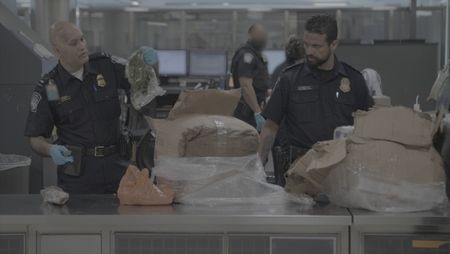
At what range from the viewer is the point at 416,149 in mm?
1857

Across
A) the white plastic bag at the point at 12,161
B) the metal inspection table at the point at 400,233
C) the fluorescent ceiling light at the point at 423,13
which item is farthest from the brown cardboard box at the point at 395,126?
the fluorescent ceiling light at the point at 423,13

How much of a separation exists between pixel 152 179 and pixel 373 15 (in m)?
7.23

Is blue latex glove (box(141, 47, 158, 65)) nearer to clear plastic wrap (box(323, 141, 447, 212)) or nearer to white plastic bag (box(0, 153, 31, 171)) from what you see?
clear plastic wrap (box(323, 141, 447, 212))

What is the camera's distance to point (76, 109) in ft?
8.84

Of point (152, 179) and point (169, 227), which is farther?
point (152, 179)

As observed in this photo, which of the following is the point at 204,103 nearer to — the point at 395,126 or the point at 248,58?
the point at 395,126

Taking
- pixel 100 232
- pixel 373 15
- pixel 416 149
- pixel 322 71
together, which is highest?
pixel 373 15

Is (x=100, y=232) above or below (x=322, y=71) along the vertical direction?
below

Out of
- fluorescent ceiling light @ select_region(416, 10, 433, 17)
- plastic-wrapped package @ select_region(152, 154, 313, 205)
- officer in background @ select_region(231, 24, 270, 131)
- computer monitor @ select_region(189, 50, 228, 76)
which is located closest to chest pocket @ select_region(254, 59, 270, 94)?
officer in background @ select_region(231, 24, 270, 131)

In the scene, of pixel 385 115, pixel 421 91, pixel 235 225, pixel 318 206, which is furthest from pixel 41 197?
pixel 421 91

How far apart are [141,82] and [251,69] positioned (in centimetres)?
265

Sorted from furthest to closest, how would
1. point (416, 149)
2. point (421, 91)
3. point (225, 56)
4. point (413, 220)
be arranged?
point (225, 56) < point (421, 91) < point (416, 149) < point (413, 220)

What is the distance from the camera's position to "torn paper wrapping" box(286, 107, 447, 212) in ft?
5.89

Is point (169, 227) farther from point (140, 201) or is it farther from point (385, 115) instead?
A: point (385, 115)
